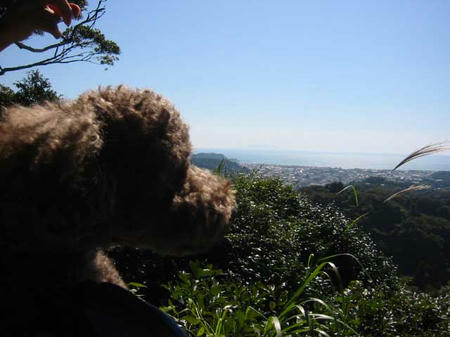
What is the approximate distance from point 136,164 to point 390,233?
20.4 meters

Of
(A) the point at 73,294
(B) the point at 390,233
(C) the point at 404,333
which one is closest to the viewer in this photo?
(A) the point at 73,294

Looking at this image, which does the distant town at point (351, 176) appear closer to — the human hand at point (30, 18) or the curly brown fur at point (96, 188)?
the curly brown fur at point (96, 188)

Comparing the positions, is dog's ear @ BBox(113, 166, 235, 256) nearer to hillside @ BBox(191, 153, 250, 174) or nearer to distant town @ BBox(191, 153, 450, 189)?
distant town @ BBox(191, 153, 450, 189)

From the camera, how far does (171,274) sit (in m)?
4.06

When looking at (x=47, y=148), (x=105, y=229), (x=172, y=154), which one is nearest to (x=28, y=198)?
(x=47, y=148)

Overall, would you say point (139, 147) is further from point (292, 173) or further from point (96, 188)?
point (292, 173)

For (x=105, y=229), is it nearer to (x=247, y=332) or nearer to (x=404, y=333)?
(x=247, y=332)

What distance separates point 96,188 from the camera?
1001 millimetres

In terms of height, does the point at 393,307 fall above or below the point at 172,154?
below

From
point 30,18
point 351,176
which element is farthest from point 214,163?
point 351,176

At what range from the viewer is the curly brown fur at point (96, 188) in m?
0.91

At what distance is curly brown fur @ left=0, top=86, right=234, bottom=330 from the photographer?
36.0 inches

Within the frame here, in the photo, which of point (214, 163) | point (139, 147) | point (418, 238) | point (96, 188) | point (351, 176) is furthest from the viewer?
point (418, 238)

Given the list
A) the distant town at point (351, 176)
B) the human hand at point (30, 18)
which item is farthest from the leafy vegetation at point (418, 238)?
the human hand at point (30, 18)
